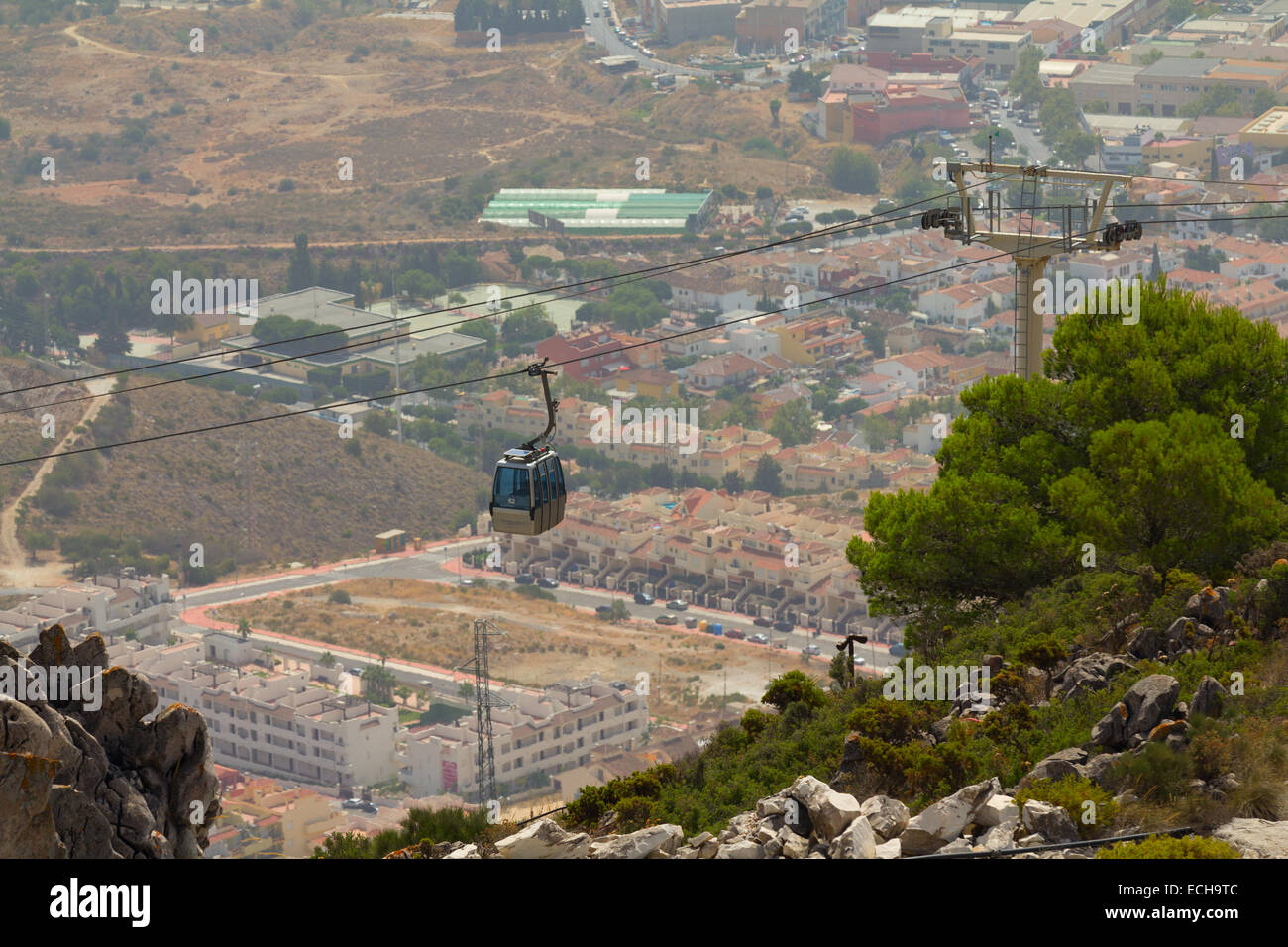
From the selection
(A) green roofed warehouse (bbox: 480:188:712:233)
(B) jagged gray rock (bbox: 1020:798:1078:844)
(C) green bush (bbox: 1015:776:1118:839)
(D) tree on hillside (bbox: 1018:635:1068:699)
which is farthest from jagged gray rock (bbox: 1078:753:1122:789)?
(A) green roofed warehouse (bbox: 480:188:712:233)

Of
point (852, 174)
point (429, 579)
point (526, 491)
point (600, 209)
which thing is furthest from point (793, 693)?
point (852, 174)

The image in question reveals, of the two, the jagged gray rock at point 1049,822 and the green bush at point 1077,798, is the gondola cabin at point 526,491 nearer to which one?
the green bush at point 1077,798

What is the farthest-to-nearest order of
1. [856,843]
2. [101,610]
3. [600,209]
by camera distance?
1. [600,209]
2. [101,610]
3. [856,843]

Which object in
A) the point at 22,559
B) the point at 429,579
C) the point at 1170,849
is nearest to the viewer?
the point at 1170,849

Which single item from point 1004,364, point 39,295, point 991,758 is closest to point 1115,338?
point 991,758

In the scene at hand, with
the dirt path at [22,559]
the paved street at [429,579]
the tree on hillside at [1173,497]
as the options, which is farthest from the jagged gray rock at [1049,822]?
the dirt path at [22,559]

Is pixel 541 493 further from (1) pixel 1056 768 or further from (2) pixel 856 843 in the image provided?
(2) pixel 856 843

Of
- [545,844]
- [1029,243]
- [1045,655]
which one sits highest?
[1029,243]
